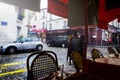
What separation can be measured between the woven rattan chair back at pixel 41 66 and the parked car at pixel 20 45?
6019 mm

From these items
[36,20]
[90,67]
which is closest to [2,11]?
[36,20]

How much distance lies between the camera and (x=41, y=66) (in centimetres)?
203

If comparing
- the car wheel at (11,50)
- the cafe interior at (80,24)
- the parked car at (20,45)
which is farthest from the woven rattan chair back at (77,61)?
the car wheel at (11,50)

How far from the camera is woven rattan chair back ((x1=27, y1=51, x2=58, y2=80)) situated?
189 cm

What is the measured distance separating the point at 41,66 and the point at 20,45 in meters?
6.51

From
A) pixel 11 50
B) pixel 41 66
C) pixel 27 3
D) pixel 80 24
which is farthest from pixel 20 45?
pixel 41 66

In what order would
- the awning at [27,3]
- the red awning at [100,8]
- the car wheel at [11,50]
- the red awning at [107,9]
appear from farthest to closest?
the car wheel at [11,50] < the red awning at [107,9] < the red awning at [100,8] < the awning at [27,3]

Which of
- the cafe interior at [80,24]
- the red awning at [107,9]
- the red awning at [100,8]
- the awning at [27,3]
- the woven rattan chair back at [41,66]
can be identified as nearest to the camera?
the woven rattan chair back at [41,66]

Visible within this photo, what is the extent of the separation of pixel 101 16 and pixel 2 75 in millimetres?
2939

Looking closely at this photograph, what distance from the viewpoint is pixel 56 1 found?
2674 mm

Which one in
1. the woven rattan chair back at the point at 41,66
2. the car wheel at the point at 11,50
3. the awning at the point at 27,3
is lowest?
the car wheel at the point at 11,50

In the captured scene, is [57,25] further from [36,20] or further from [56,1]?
[56,1]

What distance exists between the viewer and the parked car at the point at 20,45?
796cm

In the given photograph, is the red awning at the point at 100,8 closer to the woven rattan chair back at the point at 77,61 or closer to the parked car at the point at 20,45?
the woven rattan chair back at the point at 77,61
